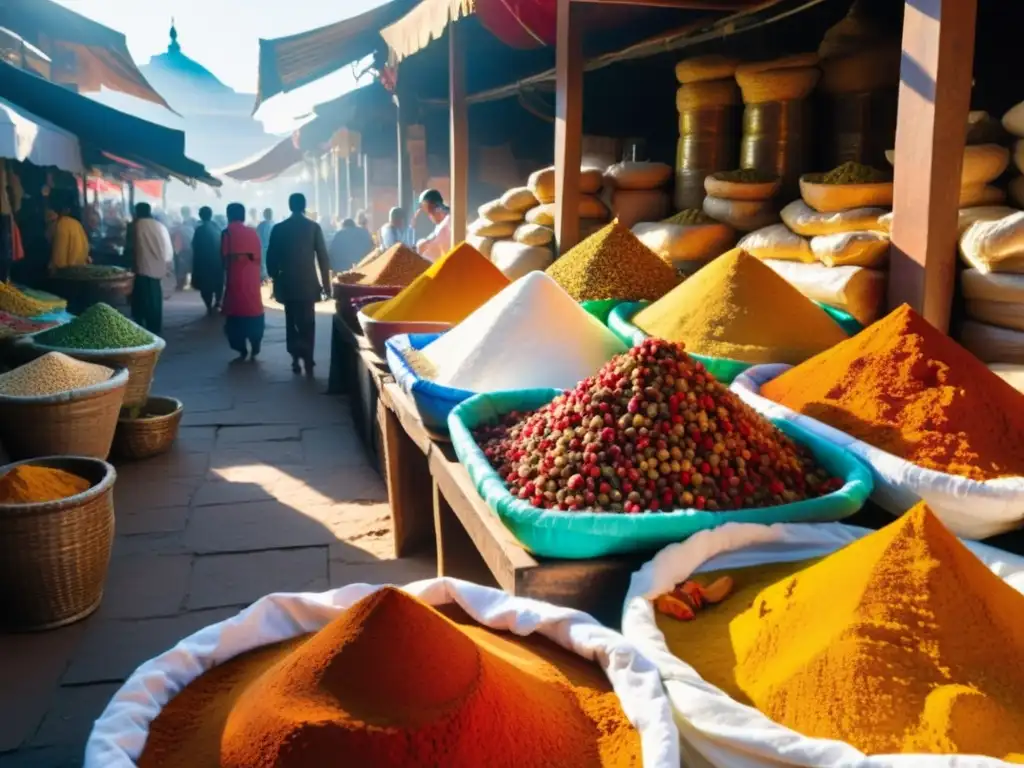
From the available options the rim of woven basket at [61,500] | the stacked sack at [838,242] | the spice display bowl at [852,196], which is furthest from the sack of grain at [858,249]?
the rim of woven basket at [61,500]

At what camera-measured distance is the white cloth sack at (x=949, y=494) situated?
136cm

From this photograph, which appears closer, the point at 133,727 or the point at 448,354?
the point at 133,727

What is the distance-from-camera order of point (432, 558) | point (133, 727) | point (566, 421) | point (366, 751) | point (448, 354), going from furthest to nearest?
point (432, 558) < point (448, 354) < point (566, 421) < point (133, 727) < point (366, 751)

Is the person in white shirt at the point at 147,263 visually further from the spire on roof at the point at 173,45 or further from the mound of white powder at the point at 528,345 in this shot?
the spire on roof at the point at 173,45

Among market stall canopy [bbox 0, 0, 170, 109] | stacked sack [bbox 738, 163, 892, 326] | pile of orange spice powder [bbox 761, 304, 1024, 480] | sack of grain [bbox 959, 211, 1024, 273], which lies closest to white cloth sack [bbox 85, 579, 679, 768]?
pile of orange spice powder [bbox 761, 304, 1024, 480]

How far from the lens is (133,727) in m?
0.96

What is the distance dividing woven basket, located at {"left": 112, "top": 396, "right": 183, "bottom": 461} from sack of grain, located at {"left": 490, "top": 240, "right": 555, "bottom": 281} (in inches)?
64.3

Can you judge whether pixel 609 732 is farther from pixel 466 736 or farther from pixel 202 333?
pixel 202 333

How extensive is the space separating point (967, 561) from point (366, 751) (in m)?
0.70

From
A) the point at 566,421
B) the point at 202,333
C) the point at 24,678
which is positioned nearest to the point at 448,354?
the point at 566,421

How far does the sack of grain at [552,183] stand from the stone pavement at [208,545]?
1488 millimetres

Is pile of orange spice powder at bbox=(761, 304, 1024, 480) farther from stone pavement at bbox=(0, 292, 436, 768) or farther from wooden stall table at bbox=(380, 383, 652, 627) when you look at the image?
stone pavement at bbox=(0, 292, 436, 768)

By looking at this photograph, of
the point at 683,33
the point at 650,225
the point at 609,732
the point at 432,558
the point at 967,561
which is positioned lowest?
the point at 432,558

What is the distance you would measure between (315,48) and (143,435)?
380 cm
